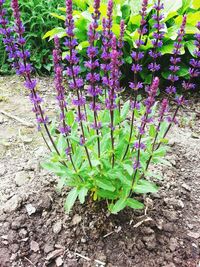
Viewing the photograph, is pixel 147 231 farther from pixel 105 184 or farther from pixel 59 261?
pixel 59 261

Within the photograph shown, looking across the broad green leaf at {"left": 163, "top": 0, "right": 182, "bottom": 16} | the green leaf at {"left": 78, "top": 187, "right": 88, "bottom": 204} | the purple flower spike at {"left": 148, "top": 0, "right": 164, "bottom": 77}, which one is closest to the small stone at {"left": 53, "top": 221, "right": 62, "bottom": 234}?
the green leaf at {"left": 78, "top": 187, "right": 88, "bottom": 204}

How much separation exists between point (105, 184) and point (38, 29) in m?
4.39

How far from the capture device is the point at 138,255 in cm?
308

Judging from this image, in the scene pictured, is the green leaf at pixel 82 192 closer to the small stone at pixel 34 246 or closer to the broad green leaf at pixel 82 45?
the small stone at pixel 34 246

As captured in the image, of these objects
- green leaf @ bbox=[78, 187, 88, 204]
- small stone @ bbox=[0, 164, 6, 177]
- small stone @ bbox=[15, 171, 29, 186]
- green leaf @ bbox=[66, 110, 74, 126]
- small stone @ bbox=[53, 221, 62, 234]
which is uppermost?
green leaf @ bbox=[66, 110, 74, 126]

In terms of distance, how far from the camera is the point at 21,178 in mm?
3816

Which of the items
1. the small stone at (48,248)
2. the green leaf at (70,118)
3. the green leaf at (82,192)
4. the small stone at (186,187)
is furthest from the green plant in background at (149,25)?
the small stone at (48,248)

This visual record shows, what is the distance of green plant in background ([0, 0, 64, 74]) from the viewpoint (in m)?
6.29

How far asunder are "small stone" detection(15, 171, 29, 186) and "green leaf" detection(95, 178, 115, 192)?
1123 millimetres

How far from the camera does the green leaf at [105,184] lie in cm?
291

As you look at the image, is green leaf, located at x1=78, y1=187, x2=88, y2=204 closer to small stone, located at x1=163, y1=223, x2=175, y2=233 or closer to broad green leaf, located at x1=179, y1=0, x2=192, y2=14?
small stone, located at x1=163, y1=223, x2=175, y2=233

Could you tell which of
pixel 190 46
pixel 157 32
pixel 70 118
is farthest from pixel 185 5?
pixel 70 118

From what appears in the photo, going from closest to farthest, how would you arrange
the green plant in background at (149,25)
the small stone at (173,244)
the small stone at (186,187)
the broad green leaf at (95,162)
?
the broad green leaf at (95,162) → the small stone at (173,244) → the small stone at (186,187) → the green plant in background at (149,25)

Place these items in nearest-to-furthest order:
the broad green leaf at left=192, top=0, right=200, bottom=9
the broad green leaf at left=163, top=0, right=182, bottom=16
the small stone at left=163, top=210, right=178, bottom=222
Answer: the small stone at left=163, top=210, right=178, bottom=222 → the broad green leaf at left=192, top=0, right=200, bottom=9 → the broad green leaf at left=163, top=0, right=182, bottom=16
